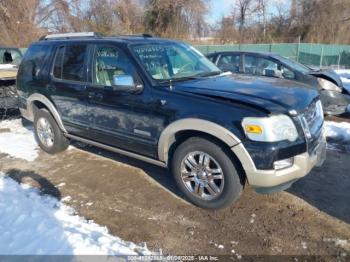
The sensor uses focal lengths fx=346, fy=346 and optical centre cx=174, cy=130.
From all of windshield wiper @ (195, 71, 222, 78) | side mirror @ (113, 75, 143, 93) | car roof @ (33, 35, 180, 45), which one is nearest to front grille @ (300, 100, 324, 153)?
windshield wiper @ (195, 71, 222, 78)

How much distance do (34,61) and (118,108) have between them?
2.33m

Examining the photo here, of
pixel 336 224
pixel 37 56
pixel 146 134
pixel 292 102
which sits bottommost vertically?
pixel 336 224

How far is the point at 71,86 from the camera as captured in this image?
16.5 feet

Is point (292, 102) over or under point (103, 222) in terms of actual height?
over

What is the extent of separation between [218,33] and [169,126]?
41907 millimetres

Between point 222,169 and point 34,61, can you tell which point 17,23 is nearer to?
point 34,61

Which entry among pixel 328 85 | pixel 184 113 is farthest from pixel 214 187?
pixel 328 85

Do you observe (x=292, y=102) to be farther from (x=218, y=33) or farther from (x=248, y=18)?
(x=248, y=18)

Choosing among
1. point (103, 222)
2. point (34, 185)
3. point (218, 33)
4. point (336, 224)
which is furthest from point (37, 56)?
point (218, 33)

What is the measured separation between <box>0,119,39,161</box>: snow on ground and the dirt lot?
0.65m

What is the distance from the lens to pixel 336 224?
3.61 m

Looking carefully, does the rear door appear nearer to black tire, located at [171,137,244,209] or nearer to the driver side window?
the driver side window

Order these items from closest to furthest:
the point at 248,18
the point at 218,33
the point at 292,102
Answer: the point at 292,102 < the point at 218,33 < the point at 248,18

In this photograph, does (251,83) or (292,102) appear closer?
(292,102)
